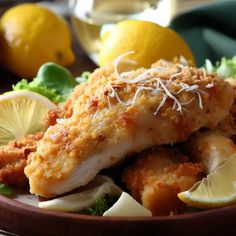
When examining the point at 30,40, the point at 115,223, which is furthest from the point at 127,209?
the point at 30,40

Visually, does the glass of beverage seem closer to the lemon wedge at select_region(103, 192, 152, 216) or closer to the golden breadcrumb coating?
the golden breadcrumb coating

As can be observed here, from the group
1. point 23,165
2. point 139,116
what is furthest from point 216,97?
point 23,165

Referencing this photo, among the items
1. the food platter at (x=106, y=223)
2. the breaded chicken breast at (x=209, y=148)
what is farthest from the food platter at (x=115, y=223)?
the breaded chicken breast at (x=209, y=148)

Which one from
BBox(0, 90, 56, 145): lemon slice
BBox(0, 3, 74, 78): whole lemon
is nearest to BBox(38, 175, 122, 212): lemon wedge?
BBox(0, 90, 56, 145): lemon slice

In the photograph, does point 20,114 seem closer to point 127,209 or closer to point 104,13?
point 127,209

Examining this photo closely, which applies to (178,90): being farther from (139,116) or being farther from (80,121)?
(80,121)
